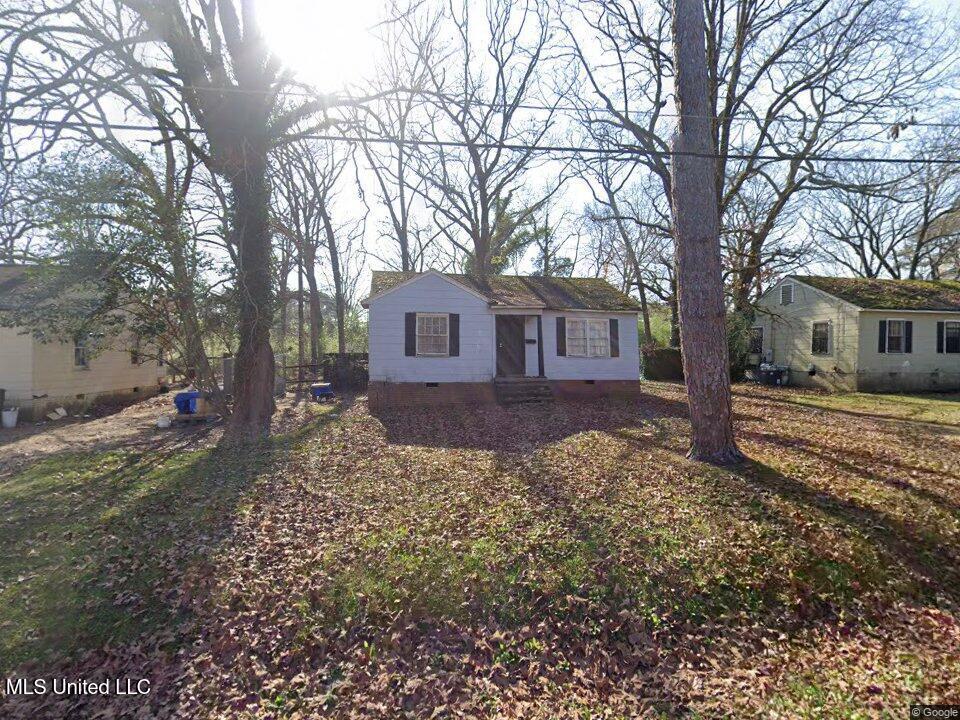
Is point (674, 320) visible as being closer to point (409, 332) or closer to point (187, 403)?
point (409, 332)

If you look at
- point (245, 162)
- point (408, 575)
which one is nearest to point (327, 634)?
point (408, 575)

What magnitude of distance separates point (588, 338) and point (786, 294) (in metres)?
13.1

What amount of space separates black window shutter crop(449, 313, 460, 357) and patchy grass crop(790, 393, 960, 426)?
1144 cm

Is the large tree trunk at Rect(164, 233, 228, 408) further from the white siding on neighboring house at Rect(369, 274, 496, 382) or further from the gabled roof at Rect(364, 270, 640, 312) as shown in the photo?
the gabled roof at Rect(364, 270, 640, 312)

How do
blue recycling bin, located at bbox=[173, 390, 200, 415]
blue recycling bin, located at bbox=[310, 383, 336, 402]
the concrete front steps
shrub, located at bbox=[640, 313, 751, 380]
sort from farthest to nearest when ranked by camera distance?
shrub, located at bbox=[640, 313, 751, 380] < blue recycling bin, located at bbox=[310, 383, 336, 402] < the concrete front steps < blue recycling bin, located at bbox=[173, 390, 200, 415]

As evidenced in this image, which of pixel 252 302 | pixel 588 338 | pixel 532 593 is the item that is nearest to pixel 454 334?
pixel 588 338

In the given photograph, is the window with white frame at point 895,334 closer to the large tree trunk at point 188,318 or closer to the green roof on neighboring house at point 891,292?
the green roof on neighboring house at point 891,292

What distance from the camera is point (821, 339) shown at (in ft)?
65.8

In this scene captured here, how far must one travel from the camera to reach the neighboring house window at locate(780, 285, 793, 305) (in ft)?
72.3

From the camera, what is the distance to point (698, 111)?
7.02 meters

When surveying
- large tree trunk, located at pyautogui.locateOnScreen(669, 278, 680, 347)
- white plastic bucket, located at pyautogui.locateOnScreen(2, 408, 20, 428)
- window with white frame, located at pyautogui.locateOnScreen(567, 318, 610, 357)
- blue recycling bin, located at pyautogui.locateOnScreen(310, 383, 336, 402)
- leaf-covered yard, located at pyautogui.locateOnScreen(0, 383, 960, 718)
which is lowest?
leaf-covered yard, located at pyautogui.locateOnScreen(0, 383, 960, 718)

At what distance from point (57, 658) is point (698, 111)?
382 inches

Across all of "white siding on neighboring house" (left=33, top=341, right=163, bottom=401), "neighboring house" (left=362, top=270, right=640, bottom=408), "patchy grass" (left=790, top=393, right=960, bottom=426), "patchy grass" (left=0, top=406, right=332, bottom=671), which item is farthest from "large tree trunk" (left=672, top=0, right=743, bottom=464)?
"white siding on neighboring house" (left=33, top=341, right=163, bottom=401)

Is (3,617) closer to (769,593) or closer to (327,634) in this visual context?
(327,634)
